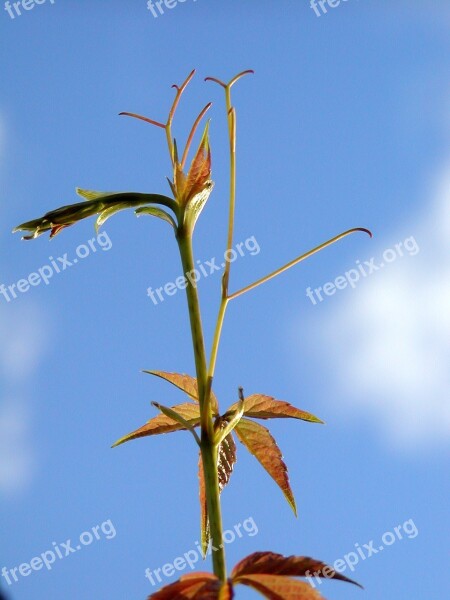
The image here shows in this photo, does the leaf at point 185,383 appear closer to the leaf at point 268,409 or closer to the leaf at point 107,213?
the leaf at point 268,409

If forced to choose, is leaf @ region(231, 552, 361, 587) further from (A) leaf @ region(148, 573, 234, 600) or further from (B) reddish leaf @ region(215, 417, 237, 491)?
(B) reddish leaf @ region(215, 417, 237, 491)

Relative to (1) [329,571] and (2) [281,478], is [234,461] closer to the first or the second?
(2) [281,478]

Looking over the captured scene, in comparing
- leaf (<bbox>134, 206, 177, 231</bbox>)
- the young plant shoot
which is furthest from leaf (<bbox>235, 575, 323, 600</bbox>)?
leaf (<bbox>134, 206, 177, 231</bbox>)

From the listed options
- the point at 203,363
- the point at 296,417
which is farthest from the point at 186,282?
the point at 296,417

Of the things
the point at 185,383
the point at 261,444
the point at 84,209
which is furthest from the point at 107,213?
the point at 261,444

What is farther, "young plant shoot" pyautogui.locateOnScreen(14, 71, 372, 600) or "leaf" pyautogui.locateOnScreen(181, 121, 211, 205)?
"leaf" pyautogui.locateOnScreen(181, 121, 211, 205)
